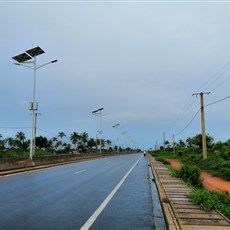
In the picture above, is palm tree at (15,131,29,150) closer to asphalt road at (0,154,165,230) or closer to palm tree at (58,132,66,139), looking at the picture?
palm tree at (58,132,66,139)

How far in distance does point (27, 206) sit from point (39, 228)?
2.90 metres

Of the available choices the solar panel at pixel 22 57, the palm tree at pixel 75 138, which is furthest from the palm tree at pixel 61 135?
the solar panel at pixel 22 57

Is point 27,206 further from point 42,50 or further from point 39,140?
point 39,140

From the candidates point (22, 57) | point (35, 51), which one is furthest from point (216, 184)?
point (22, 57)

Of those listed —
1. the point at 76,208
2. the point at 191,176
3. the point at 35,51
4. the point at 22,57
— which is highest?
the point at 35,51

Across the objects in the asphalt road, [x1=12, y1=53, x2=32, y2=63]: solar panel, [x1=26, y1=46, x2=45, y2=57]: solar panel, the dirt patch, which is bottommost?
the dirt patch

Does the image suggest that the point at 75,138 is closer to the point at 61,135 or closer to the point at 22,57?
the point at 61,135

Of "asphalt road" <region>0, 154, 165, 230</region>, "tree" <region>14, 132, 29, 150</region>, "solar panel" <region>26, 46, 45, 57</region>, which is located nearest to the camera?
"asphalt road" <region>0, 154, 165, 230</region>

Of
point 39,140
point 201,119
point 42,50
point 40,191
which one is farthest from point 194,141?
point 40,191

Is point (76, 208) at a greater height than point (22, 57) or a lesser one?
lesser

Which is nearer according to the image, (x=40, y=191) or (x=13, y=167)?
(x=40, y=191)

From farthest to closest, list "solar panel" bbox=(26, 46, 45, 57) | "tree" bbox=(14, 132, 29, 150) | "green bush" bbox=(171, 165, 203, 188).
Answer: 1. "tree" bbox=(14, 132, 29, 150)
2. "solar panel" bbox=(26, 46, 45, 57)
3. "green bush" bbox=(171, 165, 203, 188)

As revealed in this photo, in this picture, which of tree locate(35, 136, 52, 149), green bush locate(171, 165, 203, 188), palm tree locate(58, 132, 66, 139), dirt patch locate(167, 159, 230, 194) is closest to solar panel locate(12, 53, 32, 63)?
green bush locate(171, 165, 203, 188)

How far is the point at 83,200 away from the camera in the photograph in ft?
39.2
